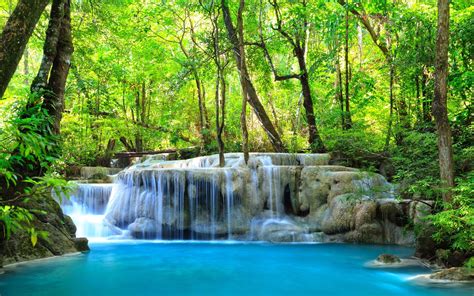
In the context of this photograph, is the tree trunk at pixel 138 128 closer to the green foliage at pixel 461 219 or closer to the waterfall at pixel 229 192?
the waterfall at pixel 229 192

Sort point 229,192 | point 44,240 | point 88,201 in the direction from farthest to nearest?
point 88,201, point 229,192, point 44,240

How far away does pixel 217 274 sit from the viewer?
6594 millimetres

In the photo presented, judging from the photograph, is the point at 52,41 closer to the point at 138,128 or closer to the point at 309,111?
the point at 309,111

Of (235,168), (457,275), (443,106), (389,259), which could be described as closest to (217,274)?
(389,259)

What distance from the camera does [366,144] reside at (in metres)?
12.0

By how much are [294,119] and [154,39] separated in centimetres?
708

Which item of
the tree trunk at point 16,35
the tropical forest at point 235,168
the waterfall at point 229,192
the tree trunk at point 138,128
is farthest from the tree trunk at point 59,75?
the tree trunk at point 138,128

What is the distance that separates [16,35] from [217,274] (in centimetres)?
440

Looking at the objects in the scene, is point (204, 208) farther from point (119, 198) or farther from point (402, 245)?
point (402, 245)

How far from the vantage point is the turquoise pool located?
18.1 ft

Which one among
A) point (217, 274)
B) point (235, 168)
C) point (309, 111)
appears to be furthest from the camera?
point (309, 111)

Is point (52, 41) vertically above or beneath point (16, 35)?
above

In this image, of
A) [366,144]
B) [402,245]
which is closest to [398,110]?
[366,144]

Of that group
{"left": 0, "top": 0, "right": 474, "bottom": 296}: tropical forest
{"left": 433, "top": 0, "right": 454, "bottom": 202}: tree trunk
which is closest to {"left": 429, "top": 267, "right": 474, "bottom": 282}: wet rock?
{"left": 0, "top": 0, "right": 474, "bottom": 296}: tropical forest
